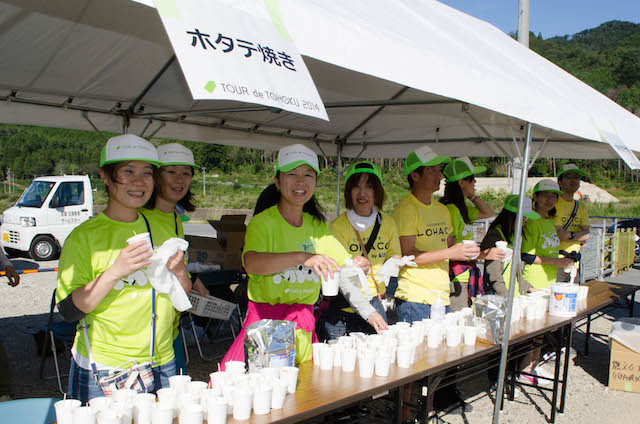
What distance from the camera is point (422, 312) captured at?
3.07 meters

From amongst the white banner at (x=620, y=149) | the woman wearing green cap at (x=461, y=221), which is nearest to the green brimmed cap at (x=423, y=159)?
the woman wearing green cap at (x=461, y=221)

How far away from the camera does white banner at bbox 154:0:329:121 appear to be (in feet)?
3.90

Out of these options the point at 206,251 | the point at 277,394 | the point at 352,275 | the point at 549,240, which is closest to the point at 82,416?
the point at 277,394

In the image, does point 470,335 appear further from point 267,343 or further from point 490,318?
point 267,343

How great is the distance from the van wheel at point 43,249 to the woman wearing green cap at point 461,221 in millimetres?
10282

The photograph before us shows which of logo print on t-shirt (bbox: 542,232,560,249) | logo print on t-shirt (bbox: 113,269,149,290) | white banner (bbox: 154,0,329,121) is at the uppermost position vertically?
white banner (bbox: 154,0,329,121)

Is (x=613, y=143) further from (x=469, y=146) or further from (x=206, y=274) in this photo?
(x=206, y=274)

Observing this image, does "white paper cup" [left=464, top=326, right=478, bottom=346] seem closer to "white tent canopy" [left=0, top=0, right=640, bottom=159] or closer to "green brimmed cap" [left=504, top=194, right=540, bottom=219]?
"white tent canopy" [left=0, top=0, right=640, bottom=159]

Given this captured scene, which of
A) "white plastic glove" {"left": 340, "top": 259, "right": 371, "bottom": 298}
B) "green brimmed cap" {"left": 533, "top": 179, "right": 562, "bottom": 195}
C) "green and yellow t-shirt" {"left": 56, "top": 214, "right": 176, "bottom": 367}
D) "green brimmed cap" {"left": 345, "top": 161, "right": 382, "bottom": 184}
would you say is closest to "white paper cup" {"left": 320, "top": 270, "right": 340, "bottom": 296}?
"white plastic glove" {"left": 340, "top": 259, "right": 371, "bottom": 298}

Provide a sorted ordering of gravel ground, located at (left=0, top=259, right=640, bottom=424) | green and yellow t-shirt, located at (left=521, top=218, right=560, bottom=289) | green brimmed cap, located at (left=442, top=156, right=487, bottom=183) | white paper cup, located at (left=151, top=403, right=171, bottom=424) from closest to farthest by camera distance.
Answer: white paper cup, located at (left=151, top=403, right=171, bottom=424), gravel ground, located at (left=0, top=259, right=640, bottom=424), green brimmed cap, located at (left=442, top=156, right=487, bottom=183), green and yellow t-shirt, located at (left=521, top=218, right=560, bottom=289)

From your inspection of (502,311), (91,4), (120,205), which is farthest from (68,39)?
(502,311)

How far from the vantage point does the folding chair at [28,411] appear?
5.26 ft

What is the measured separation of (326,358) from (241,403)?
609mm

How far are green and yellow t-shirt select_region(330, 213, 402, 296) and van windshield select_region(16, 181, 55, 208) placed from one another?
10061 millimetres
